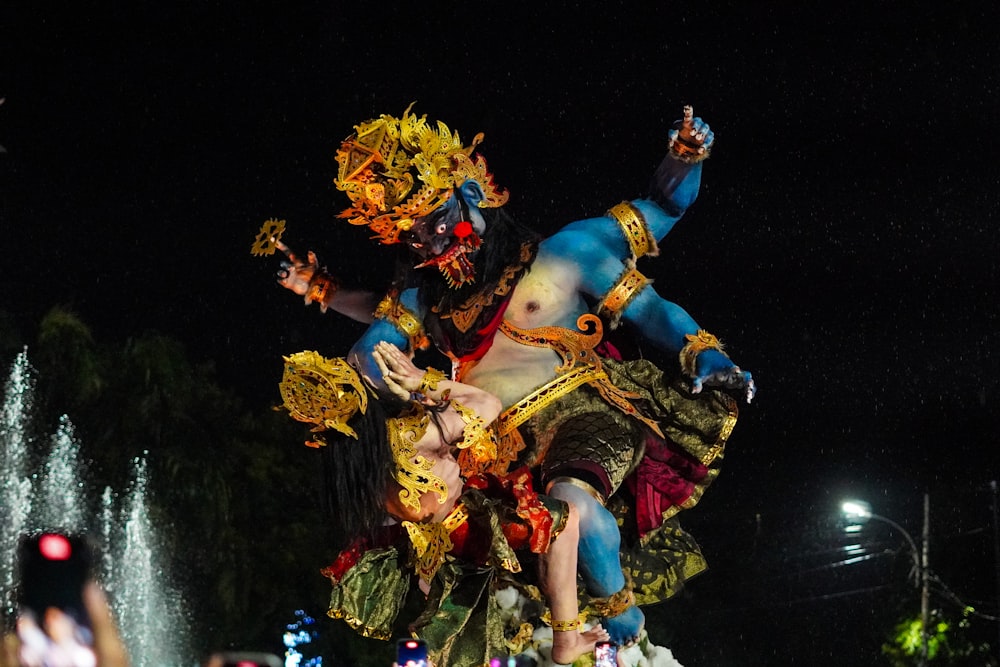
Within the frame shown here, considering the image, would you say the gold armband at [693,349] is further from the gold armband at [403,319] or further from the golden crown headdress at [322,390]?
the golden crown headdress at [322,390]

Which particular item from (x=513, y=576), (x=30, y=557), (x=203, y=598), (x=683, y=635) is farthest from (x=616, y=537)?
(x=683, y=635)

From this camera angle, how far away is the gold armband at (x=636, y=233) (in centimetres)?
449

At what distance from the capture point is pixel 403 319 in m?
4.45

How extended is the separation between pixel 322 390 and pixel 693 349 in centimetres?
106

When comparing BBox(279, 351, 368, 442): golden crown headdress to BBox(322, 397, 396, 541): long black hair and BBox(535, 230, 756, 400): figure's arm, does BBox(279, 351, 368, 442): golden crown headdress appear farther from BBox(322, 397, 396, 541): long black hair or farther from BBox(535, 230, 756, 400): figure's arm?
BBox(535, 230, 756, 400): figure's arm

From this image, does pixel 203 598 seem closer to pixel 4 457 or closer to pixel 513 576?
pixel 4 457

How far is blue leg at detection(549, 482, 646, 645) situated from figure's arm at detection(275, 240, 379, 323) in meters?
0.87

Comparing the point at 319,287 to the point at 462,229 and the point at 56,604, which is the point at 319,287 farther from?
the point at 56,604

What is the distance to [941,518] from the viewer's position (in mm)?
15055

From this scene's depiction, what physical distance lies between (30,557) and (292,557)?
1043cm

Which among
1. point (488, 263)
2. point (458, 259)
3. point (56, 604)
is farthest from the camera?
point (488, 263)

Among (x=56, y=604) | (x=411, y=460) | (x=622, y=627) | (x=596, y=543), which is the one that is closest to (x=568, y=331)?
(x=596, y=543)

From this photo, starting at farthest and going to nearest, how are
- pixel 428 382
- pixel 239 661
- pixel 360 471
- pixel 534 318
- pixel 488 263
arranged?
pixel 534 318 → pixel 488 263 → pixel 360 471 → pixel 428 382 → pixel 239 661

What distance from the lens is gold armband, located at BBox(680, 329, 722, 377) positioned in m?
4.27
